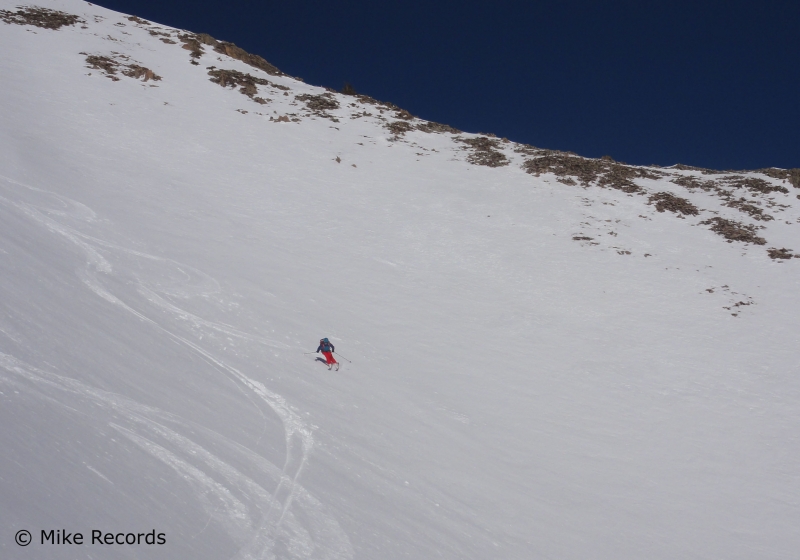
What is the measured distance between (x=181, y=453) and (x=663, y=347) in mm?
13537

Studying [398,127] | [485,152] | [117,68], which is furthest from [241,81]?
[485,152]

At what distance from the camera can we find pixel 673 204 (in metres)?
24.3

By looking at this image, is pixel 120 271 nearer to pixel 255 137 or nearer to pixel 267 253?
pixel 267 253

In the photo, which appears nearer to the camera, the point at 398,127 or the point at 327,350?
the point at 327,350

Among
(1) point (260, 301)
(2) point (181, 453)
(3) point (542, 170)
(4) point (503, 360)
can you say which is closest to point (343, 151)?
(3) point (542, 170)

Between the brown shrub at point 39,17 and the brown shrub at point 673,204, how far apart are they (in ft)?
119

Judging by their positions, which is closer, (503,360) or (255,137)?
(503,360)

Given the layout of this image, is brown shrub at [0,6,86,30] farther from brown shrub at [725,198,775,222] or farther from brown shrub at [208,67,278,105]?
brown shrub at [725,198,775,222]

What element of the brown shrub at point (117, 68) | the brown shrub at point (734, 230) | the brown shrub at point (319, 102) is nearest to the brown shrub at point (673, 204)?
the brown shrub at point (734, 230)

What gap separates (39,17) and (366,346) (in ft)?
112

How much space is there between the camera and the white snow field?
660 cm

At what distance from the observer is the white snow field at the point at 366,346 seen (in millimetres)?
6598

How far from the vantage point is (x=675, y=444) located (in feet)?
36.6

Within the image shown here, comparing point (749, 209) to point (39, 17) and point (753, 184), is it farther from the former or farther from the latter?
point (39, 17)
